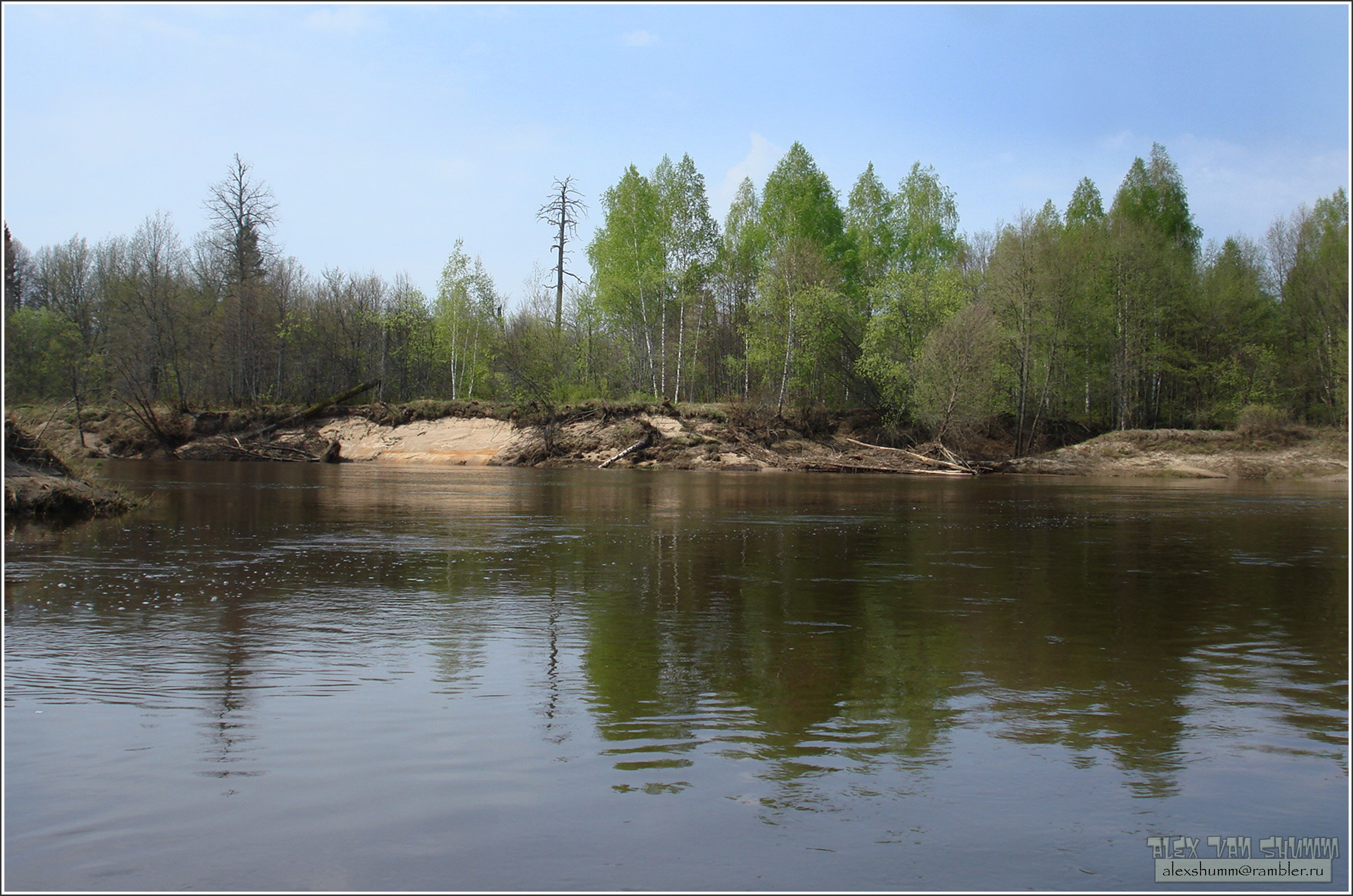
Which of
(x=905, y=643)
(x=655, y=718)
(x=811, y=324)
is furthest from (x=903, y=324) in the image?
(x=655, y=718)

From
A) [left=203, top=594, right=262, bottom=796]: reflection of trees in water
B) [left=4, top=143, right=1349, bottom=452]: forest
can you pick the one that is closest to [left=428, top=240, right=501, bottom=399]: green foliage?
[left=4, top=143, right=1349, bottom=452]: forest

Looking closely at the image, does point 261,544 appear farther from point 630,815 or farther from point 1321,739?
point 1321,739

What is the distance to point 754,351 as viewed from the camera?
172ft

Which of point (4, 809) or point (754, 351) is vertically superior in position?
point (754, 351)

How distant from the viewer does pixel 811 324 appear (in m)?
51.6

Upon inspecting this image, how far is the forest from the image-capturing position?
52531 mm

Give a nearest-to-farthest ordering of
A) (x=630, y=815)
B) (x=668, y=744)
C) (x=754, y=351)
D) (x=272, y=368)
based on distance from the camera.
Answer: (x=630, y=815) → (x=668, y=744) → (x=754, y=351) → (x=272, y=368)

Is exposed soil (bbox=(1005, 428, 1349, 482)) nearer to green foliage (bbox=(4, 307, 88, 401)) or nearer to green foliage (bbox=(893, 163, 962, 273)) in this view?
green foliage (bbox=(893, 163, 962, 273))

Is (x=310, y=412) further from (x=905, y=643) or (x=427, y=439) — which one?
(x=905, y=643)

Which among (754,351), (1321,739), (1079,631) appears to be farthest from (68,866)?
(754,351)

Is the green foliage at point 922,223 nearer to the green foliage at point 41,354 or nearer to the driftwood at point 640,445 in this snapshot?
the driftwood at point 640,445

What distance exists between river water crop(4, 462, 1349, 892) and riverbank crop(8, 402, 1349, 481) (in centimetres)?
3419

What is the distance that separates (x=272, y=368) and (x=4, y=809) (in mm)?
65126

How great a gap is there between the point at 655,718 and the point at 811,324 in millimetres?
47018
